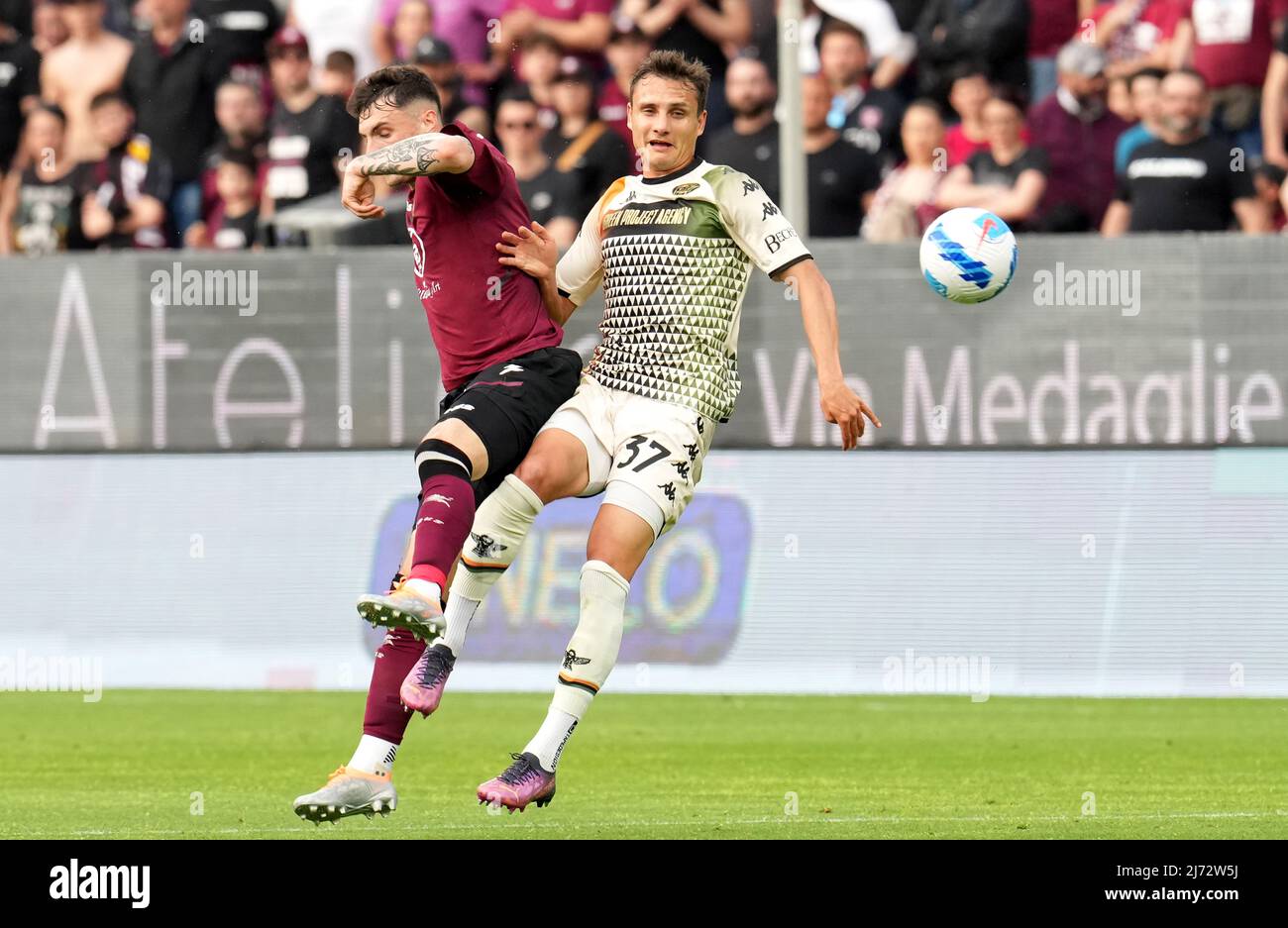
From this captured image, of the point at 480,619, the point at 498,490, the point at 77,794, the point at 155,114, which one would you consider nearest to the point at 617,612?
the point at 498,490

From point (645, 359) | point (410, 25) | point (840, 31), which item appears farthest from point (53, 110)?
point (645, 359)

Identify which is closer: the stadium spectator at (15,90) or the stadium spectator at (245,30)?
the stadium spectator at (245,30)

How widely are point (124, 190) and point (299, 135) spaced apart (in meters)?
1.40

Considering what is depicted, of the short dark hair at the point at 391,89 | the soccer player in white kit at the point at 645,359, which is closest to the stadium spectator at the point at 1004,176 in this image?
the soccer player in white kit at the point at 645,359

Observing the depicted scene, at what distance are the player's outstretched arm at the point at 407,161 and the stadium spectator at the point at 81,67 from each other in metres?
9.08

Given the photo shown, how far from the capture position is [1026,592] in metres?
13.5

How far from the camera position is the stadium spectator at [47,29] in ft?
54.4

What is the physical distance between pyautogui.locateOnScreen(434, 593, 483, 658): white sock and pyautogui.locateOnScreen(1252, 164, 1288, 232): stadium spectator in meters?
8.05

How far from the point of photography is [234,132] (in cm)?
1558

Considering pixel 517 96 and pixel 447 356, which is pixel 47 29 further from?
pixel 447 356

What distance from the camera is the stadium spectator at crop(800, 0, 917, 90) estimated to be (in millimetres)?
15078

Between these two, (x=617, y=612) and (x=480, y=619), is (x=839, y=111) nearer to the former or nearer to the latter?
(x=480, y=619)

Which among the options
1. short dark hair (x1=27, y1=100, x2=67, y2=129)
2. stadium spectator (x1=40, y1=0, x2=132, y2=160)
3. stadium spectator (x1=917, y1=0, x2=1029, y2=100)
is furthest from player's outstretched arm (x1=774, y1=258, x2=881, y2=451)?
short dark hair (x1=27, y1=100, x2=67, y2=129)

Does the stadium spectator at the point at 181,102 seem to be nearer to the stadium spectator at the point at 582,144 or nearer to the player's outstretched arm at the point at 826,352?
the stadium spectator at the point at 582,144
